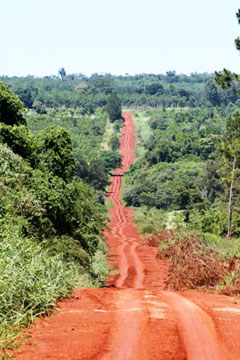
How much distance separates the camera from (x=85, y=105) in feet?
491

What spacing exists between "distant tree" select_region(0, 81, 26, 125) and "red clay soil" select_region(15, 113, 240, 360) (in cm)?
1333

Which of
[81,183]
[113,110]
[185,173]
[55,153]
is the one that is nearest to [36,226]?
[55,153]

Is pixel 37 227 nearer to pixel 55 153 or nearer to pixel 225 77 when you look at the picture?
pixel 55 153

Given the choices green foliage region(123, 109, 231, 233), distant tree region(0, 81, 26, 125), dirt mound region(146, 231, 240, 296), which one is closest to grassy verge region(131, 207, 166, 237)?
green foliage region(123, 109, 231, 233)

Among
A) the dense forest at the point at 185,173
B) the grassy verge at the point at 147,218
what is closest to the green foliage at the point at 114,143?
the dense forest at the point at 185,173

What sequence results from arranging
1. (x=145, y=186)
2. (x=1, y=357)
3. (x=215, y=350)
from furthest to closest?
1. (x=145, y=186)
2. (x=215, y=350)
3. (x=1, y=357)

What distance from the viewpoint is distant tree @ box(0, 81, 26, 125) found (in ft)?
70.6

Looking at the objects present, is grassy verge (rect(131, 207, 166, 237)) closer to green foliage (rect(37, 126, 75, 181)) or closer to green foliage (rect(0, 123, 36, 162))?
green foliage (rect(37, 126, 75, 181))

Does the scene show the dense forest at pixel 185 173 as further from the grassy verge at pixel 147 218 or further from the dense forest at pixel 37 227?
the dense forest at pixel 37 227

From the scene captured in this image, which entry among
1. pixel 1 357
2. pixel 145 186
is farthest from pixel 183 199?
pixel 1 357

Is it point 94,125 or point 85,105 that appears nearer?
point 94,125

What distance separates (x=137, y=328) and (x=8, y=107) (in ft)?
53.7

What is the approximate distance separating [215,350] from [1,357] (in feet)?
9.25

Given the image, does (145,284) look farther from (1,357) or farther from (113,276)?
(1,357)
